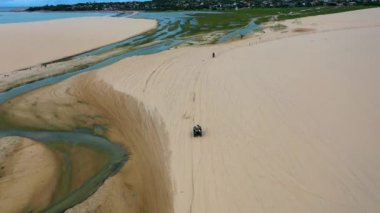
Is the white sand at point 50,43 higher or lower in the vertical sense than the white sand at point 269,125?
lower

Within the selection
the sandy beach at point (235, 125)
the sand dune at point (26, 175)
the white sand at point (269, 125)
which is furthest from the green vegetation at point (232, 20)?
the sand dune at point (26, 175)

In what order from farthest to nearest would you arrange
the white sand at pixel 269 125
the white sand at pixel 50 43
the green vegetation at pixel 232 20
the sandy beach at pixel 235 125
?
the green vegetation at pixel 232 20
the white sand at pixel 50 43
the sandy beach at pixel 235 125
the white sand at pixel 269 125

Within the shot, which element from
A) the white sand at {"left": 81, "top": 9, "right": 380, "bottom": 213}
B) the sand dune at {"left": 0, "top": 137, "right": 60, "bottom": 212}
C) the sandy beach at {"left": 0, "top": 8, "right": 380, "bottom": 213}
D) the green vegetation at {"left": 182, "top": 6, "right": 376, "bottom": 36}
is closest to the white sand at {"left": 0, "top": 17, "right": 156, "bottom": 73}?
the green vegetation at {"left": 182, "top": 6, "right": 376, "bottom": 36}

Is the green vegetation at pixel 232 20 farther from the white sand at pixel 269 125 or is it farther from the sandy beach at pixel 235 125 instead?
the white sand at pixel 269 125

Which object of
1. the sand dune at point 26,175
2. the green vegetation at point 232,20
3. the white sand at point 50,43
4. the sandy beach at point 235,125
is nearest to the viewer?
the sandy beach at point 235,125

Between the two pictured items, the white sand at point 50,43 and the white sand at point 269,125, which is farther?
the white sand at point 50,43

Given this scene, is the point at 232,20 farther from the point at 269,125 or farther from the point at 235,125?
the point at 269,125
